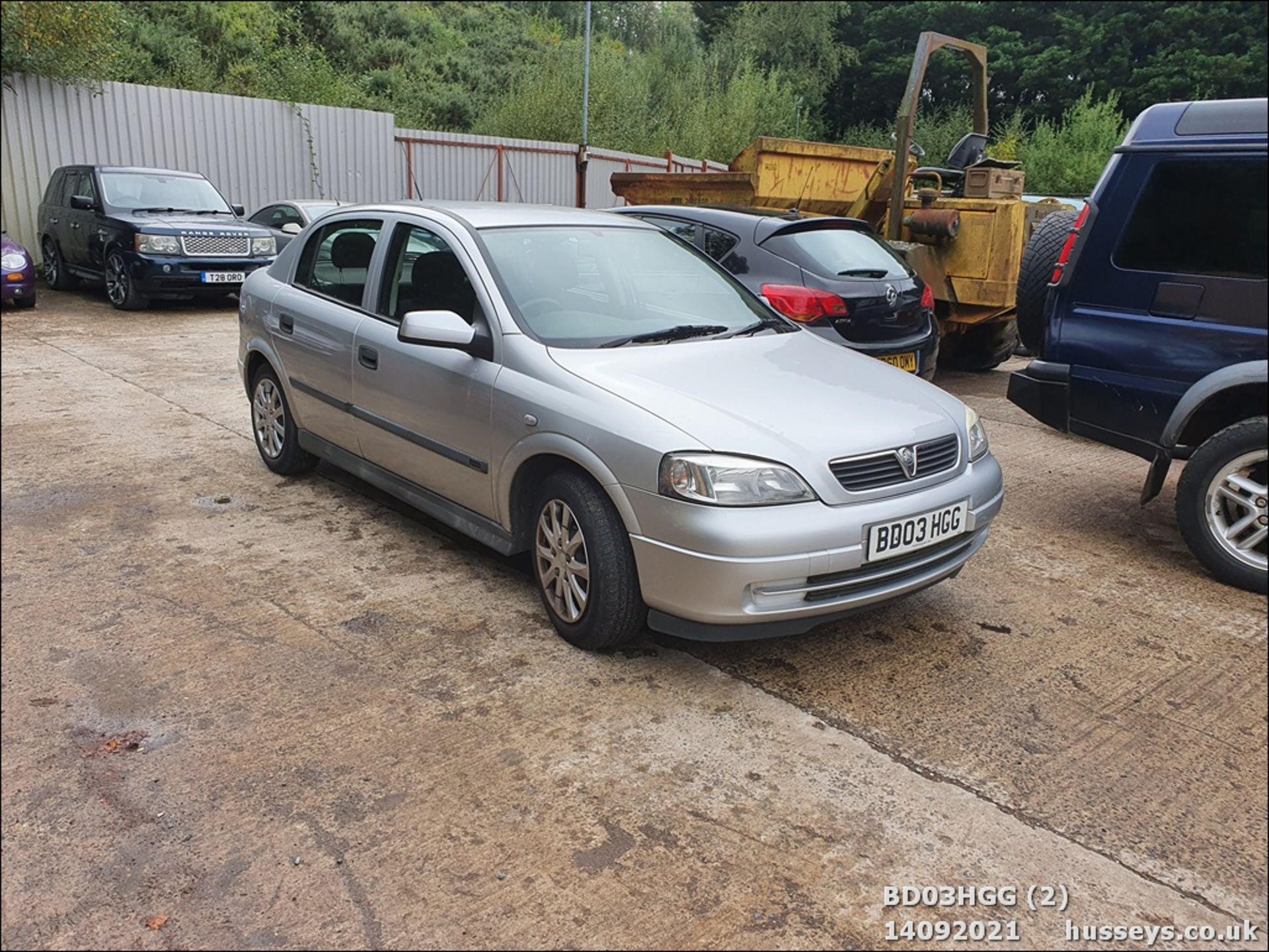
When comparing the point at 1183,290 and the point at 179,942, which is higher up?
the point at 1183,290

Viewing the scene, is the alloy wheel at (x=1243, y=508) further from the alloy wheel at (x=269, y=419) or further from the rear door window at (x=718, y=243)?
the alloy wheel at (x=269, y=419)

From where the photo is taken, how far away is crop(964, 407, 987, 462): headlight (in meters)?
3.75

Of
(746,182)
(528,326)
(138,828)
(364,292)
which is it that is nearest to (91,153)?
(746,182)

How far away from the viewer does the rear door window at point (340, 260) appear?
4.68 metres

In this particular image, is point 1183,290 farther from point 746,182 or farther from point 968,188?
point 746,182

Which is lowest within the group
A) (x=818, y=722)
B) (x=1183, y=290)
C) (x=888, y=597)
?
(x=818, y=722)

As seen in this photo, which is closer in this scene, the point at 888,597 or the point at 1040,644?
the point at 888,597

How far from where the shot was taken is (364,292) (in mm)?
4605

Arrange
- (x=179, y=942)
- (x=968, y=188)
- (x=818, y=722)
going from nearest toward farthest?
(x=179, y=942)
(x=818, y=722)
(x=968, y=188)

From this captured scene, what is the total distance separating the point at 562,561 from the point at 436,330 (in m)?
1.02

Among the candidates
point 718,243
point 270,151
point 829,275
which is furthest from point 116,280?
point 829,275

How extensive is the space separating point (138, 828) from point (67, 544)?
7.08 feet

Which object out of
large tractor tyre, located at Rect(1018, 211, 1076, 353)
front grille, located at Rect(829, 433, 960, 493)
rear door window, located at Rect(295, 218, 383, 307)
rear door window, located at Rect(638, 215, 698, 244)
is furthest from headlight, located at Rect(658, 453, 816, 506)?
rear door window, located at Rect(638, 215, 698, 244)

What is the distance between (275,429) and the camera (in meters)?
5.43
